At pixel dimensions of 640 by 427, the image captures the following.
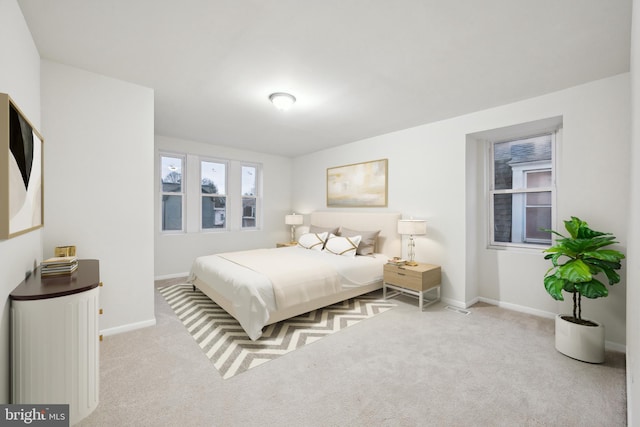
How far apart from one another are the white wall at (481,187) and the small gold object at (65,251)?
13.0ft

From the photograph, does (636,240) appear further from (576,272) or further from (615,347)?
(615,347)

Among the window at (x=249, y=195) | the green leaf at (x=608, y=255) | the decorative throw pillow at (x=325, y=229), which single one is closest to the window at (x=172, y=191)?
the window at (x=249, y=195)

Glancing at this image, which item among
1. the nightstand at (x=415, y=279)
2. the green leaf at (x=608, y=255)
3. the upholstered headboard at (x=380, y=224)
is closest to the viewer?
the green leaf at (x=608, y=255)

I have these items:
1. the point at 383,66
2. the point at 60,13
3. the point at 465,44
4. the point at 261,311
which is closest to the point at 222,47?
the point at 60,13

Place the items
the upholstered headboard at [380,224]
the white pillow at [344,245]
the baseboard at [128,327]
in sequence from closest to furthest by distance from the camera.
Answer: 1. the baseboard at [128,327]
2. the white pillow at [344,245]
3. the upholstered headboard at [380,224]

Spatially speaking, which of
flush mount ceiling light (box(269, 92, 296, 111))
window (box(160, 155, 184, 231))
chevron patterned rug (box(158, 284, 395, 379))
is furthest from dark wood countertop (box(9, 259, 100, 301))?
window (box(160, 155, 184, 231))

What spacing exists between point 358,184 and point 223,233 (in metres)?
2.92

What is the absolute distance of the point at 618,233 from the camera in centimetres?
252

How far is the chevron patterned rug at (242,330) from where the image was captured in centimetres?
233

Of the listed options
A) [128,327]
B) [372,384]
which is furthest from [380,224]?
[128,327]

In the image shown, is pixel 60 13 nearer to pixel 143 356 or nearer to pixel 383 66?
pixel 383 66

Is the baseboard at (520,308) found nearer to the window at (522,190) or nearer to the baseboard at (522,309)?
the baseboard at (522,309)

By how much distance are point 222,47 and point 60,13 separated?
3.28ft

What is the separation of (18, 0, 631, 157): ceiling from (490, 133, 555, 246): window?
0.83m
